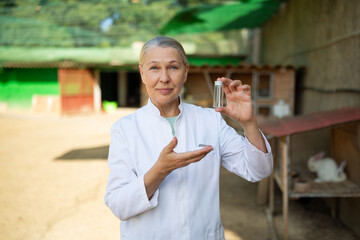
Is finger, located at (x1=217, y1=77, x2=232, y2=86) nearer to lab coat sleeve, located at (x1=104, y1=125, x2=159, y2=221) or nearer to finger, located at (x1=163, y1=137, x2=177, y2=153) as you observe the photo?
finger, located at (x1=163, y1=137, x2=177, y2=153)

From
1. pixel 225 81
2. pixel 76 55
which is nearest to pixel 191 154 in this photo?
pixel 225 81

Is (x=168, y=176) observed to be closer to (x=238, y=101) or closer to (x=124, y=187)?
(x=124, y=187)

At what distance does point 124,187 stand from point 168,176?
24cm

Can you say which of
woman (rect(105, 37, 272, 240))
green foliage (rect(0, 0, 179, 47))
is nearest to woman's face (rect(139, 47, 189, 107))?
woman (rect(105, 37, 272, 240))

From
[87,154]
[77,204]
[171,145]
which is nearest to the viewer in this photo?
[171,145]

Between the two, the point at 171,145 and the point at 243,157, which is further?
the point at 243,157

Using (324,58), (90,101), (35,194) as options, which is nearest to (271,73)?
(324,58)

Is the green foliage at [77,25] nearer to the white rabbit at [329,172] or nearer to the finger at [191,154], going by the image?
the white rabbit at [329,172]

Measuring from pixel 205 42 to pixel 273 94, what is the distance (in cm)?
902

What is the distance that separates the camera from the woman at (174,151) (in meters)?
1.48

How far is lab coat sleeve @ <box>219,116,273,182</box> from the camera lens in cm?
152

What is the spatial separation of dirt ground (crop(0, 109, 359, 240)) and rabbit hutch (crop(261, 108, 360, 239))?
0.28m

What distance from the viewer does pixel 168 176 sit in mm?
1537

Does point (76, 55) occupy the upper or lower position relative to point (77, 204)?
upper
